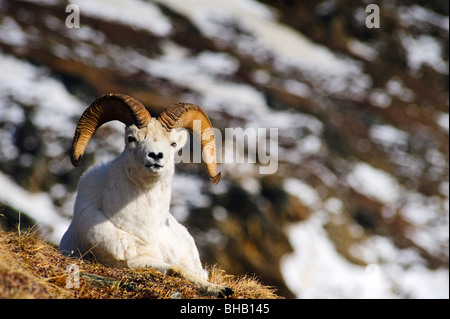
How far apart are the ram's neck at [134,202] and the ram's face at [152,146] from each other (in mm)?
321

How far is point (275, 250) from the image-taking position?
38.8m

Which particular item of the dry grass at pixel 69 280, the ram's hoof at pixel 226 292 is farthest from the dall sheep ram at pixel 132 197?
the ram's hoof at pixel 226 292

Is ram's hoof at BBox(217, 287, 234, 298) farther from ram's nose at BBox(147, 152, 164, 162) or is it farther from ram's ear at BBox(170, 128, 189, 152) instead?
ram's ear at BBox(170, 128, 189, 152)

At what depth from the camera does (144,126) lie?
10.6 m

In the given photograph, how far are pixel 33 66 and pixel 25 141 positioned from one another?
10.3 meters

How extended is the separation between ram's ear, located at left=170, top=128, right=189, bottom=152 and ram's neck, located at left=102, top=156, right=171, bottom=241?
65 cm

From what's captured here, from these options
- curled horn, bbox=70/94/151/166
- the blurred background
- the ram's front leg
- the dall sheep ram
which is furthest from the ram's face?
the blurred background

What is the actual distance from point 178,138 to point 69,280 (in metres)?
3.93

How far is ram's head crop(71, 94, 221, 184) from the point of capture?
10227mm

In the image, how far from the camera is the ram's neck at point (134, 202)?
10.3m

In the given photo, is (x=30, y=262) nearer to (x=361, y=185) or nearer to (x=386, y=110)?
(x=361, y=185)

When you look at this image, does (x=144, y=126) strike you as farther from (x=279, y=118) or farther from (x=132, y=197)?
(x=279, y=118)
